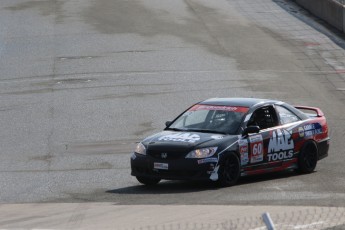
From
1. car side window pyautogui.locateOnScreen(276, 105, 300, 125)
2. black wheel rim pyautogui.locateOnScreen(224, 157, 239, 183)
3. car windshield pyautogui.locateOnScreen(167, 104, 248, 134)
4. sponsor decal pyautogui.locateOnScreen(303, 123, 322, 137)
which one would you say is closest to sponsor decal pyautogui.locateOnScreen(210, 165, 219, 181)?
black wheel rim pyautogui.locateOnScreen(224, 157, 239, 183)

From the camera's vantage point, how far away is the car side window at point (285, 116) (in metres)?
16.3

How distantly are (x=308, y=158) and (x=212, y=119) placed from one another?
211 cm

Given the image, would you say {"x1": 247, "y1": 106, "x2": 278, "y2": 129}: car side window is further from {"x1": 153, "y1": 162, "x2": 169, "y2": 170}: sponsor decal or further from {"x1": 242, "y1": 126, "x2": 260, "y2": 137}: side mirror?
{"x1": 153, "y1": 162, "x2": 169, "y2": 170}: sponsor decal

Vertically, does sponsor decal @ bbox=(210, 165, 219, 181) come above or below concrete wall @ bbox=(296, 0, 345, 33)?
above

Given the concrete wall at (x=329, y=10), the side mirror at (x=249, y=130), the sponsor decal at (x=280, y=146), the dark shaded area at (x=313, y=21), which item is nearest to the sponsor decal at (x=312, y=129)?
the sponsor decal at (x=280, y=146)

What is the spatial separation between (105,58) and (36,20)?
743 centimetres

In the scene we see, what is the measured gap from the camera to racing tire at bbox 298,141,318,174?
16.4 metres

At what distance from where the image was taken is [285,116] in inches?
645

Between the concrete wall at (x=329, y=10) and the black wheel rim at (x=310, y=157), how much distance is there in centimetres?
1882

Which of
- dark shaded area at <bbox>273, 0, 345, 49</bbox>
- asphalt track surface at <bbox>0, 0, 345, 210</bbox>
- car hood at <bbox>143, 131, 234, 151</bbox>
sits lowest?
dark shaded area at <bbox>273, 0, 345, 49</bbox>

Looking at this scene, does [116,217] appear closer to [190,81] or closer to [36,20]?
[190,81]

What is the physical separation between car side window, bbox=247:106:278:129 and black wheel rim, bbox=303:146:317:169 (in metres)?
0.87

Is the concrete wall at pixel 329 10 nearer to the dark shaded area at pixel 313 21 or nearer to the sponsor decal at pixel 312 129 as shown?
the dark shaded area at pixel 313 21

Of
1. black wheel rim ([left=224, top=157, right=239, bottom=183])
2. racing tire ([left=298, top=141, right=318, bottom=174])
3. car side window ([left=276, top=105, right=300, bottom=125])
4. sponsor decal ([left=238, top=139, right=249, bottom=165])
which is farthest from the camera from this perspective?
racing tire ([left=298, top=141, right=318, bottom=174])
